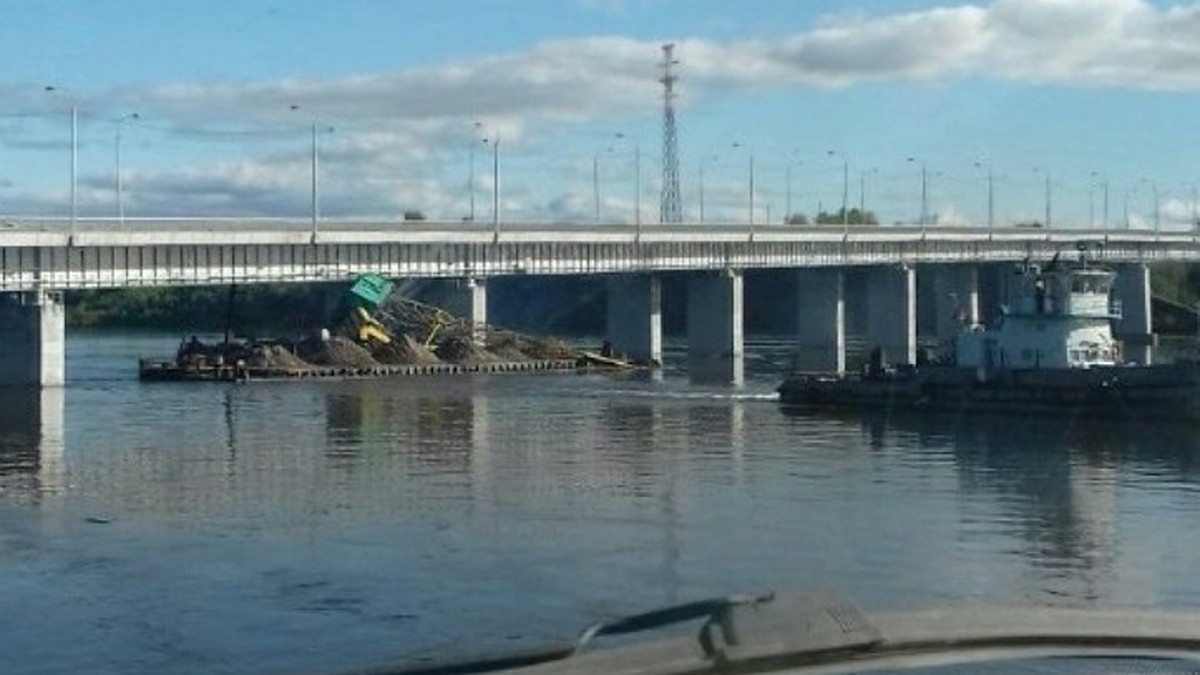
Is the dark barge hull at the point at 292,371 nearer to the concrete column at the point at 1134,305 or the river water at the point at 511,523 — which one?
the river water at the point at 511,523

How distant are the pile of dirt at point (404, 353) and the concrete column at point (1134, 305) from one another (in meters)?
59.6

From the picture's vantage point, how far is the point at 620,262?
12631 cm

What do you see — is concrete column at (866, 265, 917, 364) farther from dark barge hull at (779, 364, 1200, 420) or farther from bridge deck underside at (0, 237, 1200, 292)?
dark barge hull at (779, 364, 1200, 420)

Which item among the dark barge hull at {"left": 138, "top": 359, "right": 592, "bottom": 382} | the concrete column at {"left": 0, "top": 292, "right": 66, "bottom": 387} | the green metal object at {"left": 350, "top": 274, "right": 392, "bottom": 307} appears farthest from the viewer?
the green metal object at {"left": 350, "top": 274, "right": 392, "bottom": 307}

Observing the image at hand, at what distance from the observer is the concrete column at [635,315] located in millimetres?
128750

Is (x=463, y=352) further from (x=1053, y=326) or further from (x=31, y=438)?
(x=31, y=438)

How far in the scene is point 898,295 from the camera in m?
146

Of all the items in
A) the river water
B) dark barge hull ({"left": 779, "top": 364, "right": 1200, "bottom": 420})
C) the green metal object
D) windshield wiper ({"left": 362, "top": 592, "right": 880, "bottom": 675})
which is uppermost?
the green metal object

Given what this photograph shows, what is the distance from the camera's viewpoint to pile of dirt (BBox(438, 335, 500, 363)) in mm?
113312

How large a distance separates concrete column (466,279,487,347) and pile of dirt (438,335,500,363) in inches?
74.2

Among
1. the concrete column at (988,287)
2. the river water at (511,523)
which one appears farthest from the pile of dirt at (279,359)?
the concrete column at (988,287)

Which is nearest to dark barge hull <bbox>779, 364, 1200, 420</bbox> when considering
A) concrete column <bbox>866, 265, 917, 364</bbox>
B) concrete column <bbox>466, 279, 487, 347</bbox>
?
concrete column <bbox>466, 279, 487, 347</bbox>

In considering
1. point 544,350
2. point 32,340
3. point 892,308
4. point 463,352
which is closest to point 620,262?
point 544,350

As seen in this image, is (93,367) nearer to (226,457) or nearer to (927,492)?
(226,457)
